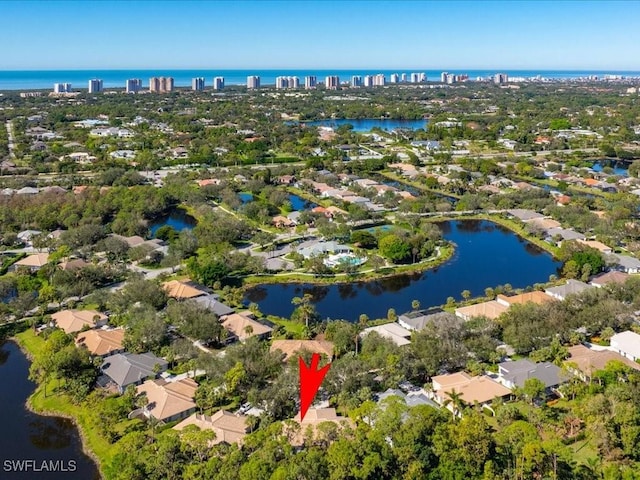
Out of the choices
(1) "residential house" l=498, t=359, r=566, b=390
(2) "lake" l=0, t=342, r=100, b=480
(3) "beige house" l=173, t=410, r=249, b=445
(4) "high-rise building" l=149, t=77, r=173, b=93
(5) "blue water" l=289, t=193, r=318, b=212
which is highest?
(4) "high-rise building" l=149, t=77, r=173, b=93

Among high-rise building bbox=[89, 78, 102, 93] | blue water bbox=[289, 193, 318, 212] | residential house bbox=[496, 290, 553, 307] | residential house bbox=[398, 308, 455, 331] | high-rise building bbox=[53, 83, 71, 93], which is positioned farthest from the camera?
high-rise building bbox=[89, 78, 102, 93]

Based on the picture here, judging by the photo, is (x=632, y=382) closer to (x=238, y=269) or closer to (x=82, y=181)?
(x=238, y=269)

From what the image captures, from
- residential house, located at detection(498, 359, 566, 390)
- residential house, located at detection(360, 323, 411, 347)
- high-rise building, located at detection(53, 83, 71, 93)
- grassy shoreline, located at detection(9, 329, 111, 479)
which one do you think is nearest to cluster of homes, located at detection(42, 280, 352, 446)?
grassy shoreline, located at detection(9, 329, 111, 479)

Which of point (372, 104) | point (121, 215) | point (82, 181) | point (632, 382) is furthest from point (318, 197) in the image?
point (372, 104)

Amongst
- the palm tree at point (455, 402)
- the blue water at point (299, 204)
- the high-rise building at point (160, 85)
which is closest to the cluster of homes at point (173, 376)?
the palm tree at point (455, 402)

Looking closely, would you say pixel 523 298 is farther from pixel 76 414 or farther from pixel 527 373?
pixel 76 414

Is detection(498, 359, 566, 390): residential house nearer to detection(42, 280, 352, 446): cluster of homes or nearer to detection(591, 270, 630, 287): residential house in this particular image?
detection(42, 280, 352, 446): cluster of homes
